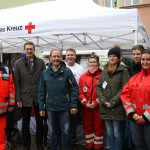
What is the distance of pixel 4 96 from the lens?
4109 mm

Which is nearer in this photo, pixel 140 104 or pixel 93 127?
pixel 140 104

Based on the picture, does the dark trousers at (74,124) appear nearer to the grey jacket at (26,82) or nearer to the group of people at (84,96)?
the group of people at (84,96)

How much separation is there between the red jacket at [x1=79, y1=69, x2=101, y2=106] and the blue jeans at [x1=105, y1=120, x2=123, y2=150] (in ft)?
1.51

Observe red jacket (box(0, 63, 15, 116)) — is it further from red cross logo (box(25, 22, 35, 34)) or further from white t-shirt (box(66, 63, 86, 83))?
red cross logo (box(25, 22, 35, 34))

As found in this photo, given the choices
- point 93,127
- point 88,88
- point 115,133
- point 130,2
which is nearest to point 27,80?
point 88,88

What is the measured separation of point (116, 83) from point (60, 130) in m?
1.16

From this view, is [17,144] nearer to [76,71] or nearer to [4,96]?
[4,96]

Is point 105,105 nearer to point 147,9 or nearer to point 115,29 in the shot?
point 115,29

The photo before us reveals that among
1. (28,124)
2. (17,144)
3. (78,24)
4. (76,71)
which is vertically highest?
(78,24)

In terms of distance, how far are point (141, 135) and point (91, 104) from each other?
3.75 feet

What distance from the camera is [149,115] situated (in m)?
3.28

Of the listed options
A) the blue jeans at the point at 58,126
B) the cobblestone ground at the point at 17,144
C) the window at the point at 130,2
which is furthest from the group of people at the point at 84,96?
the window at the point at 130,2

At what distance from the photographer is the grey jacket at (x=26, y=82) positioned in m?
4.43

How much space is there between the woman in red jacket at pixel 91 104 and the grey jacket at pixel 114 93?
40 cm
